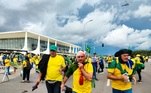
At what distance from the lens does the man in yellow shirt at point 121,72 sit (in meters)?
7.84

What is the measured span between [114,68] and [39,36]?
117221 mm

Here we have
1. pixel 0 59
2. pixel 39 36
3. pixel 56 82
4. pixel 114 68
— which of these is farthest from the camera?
pixel 39 36

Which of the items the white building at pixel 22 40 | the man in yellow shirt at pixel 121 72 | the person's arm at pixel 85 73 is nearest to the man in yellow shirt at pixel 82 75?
the person's arm at pixel 85 73

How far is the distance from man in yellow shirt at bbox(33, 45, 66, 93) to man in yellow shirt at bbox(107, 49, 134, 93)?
1.83 meters

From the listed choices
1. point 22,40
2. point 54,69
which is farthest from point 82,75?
point 22,40

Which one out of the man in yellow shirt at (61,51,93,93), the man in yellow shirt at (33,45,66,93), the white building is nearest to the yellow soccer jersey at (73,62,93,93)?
the man in yellow shirt at (61,51,93,93)

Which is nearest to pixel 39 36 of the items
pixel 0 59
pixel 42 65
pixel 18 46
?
pixel 18 46

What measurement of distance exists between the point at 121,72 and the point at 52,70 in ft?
6.92

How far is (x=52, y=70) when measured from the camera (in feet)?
31.0

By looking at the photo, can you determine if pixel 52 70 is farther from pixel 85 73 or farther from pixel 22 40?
pixel 22 40

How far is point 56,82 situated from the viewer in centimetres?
937

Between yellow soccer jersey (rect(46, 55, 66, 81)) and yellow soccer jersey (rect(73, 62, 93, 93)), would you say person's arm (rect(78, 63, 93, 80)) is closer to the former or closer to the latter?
yellow soccer jersey (rect(73, 62, 93, 93))

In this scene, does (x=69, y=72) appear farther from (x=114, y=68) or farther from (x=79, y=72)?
(x=114, y=68)

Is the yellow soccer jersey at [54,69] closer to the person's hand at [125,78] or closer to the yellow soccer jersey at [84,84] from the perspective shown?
Answer: the yellow soccer jersey at [84,84]
